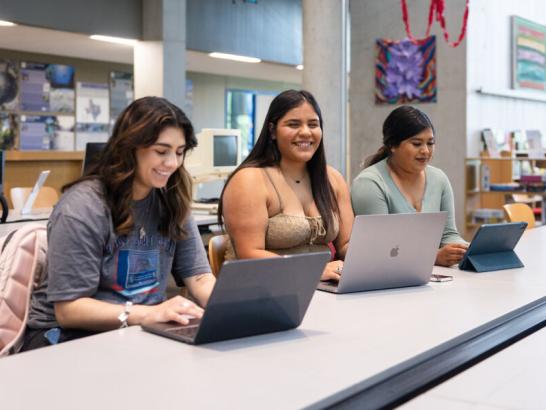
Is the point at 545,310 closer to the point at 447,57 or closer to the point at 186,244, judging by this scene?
the point at 186,244

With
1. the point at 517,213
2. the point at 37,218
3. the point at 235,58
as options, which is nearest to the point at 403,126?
the point at 517,213

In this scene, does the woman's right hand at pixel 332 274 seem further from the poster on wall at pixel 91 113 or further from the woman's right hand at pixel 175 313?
the poster on wall at pixel 91 113

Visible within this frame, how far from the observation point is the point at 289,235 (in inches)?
115

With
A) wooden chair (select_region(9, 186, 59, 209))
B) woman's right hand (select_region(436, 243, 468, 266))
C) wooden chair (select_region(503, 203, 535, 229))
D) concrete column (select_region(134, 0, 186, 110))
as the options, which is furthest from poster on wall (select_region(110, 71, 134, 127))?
woman's right hand (select_region(436, 243, 468, 266))

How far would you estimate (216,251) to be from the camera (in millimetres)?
2963

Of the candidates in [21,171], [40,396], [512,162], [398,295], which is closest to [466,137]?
[512,162]

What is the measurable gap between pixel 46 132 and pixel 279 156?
26.3ft

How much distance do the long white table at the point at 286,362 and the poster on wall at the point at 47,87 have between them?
28.8 ft

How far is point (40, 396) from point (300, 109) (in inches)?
73.8

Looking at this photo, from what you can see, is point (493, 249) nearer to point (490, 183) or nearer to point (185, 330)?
point (185, 330)

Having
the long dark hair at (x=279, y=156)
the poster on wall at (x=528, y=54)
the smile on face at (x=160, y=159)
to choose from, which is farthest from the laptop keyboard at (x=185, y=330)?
the poster on wall at (x=528, y=54)

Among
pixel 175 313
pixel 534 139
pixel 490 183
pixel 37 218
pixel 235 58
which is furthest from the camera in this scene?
pixel 235 58

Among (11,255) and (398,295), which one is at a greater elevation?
(11,255)

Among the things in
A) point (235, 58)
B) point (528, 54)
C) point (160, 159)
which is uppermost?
point (235, 58)
